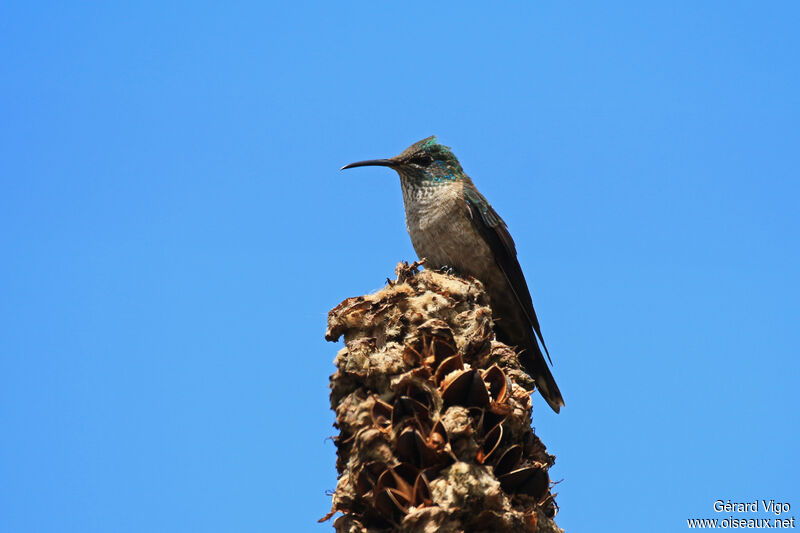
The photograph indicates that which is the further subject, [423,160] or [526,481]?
[423,160]

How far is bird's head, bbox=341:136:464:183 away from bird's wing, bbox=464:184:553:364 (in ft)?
0.98

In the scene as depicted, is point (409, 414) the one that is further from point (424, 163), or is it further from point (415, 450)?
point (424, 163)

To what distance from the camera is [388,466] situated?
372 cm

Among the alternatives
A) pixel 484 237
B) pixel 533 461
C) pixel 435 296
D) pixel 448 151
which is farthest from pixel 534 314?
pixel 533 461

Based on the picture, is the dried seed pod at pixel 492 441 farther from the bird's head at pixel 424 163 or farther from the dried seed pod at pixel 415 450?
the bird's head at pixel 424 163

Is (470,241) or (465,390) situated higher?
(470,241)

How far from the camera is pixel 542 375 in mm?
6840

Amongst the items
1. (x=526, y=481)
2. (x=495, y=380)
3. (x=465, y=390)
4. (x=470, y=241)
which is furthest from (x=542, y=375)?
(x=465, y=390)

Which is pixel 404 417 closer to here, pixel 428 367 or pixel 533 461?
pixel 428 367

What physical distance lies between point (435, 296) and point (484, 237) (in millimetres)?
2612

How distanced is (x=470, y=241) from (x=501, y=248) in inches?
13.6

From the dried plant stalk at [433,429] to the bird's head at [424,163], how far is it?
3.01m

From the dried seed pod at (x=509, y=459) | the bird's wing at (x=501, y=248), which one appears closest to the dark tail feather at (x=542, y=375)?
the bird's wing at (x=501, y=248)

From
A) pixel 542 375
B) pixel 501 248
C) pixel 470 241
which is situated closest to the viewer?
pixel 542 375
